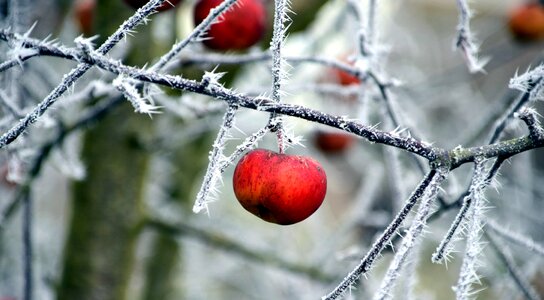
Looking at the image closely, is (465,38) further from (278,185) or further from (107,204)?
(107,204)

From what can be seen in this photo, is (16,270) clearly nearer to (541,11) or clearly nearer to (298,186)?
(298,186)

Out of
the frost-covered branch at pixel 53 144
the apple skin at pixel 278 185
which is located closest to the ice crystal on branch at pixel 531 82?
the apple skin at pixel 278 185

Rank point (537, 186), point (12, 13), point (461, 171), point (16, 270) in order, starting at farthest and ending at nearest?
point (537, 186) < point (461, 171) < point (16, 270) < point (12, 13)

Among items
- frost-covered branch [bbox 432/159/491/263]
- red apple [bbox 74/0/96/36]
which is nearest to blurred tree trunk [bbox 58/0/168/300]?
red apple [bbox 74/0/96/36]

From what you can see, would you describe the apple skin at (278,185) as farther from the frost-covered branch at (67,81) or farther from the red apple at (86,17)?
the red apple at (86,17)

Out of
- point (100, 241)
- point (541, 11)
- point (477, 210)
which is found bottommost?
point (477, 210)

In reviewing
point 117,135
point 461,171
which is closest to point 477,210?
point 117,135
